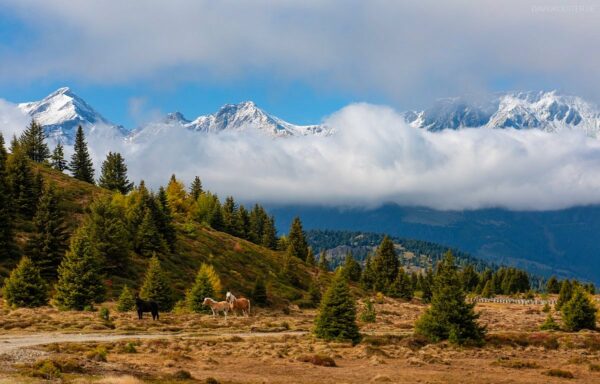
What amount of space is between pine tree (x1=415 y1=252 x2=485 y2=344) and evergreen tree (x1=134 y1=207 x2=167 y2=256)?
2162 inches

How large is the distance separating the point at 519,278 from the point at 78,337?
16986 cm

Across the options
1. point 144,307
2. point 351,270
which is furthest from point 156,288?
point 351,270

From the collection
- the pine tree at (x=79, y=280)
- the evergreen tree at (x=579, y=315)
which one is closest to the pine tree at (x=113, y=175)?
the pine tree at (x=79, y=280)

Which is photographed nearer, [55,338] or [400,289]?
[55,338]

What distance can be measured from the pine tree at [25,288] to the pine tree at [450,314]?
37.5m

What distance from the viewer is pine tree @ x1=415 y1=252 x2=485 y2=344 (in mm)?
44031

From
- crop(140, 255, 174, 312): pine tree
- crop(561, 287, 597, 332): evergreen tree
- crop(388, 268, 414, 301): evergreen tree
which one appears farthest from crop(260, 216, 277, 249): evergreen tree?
crop(561, 287, 597, 332): evergreen tree

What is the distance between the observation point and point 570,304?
59719mm

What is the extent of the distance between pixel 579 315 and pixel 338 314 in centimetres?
3076

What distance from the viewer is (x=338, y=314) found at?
4316cm

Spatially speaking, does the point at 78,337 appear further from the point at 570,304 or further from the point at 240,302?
the point at 570,304

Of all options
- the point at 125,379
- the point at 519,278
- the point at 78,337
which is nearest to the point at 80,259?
the point at 78,337

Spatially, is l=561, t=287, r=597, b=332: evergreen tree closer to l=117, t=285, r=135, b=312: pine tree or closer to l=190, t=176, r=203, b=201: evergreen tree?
l=117, t=285, r=135, b=312: pine tree

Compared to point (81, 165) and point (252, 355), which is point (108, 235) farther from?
point (81, 165)
